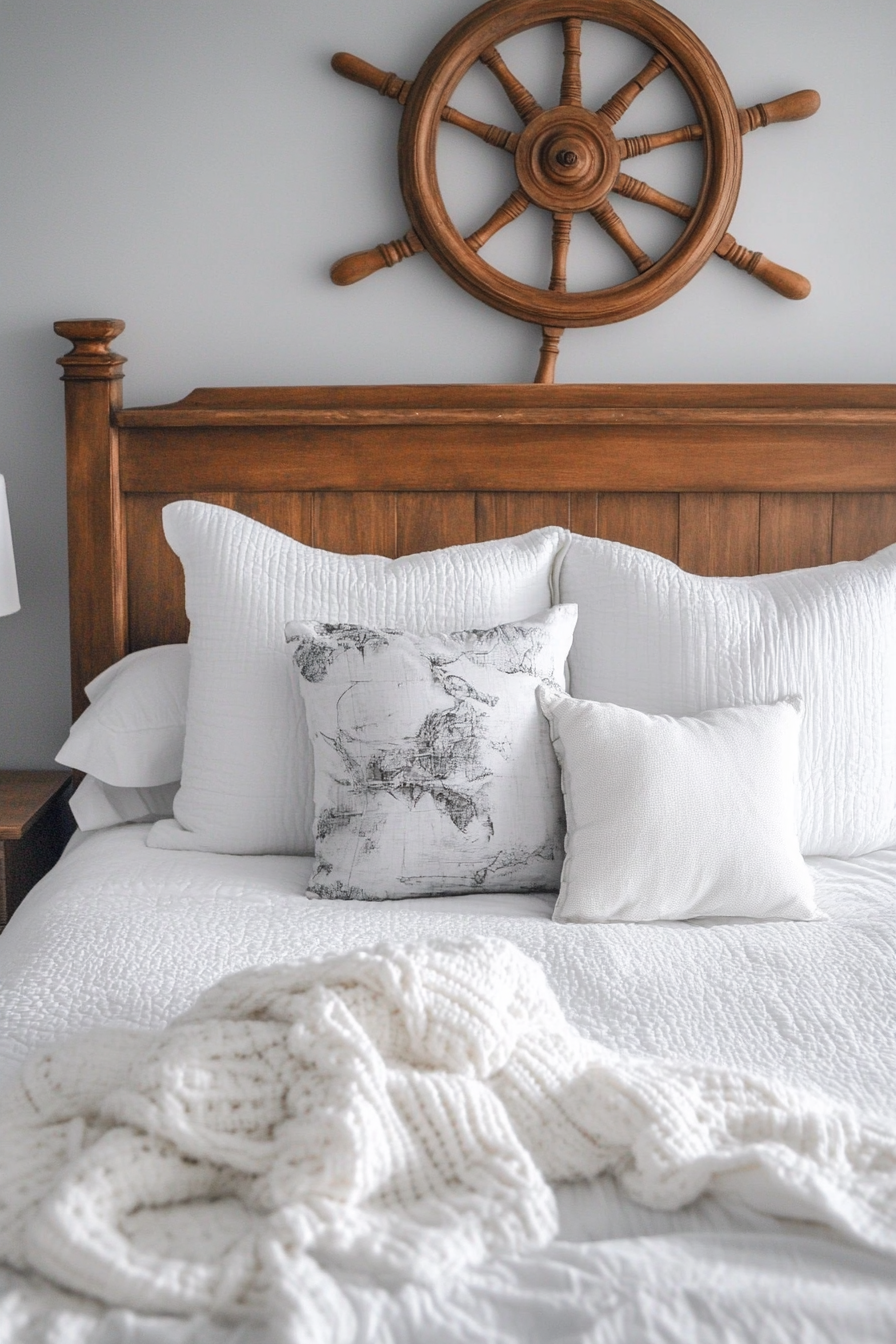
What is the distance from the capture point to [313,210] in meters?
2.17

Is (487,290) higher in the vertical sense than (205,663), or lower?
higher

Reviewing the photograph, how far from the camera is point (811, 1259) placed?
83 centimetres

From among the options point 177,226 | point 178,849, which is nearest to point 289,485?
point 177,226

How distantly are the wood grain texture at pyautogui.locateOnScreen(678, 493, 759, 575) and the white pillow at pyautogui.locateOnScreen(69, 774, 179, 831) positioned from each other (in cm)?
97

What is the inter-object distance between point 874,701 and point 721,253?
0.89m

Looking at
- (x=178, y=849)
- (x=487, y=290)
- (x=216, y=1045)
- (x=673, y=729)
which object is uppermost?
(x=487, y=290)

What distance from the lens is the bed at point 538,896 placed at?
0.78 m

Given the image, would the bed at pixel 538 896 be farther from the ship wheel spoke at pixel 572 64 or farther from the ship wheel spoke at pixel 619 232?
the ship wheel spoke at pixel 572 64

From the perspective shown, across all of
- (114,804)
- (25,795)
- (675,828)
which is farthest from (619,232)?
(25,795)

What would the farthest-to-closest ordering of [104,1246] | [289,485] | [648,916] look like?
[289,485], [648,916], [104,1246]

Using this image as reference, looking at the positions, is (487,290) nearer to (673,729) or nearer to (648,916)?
(673,729)

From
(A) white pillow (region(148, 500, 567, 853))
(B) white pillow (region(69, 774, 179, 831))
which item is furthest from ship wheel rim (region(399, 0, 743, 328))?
(B) white pillow (region(69, 774, 179, 831))

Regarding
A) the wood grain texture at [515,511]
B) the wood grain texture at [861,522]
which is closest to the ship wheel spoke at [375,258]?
the wood grain texture at [515,511]

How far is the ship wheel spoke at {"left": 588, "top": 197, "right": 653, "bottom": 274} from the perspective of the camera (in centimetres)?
215
